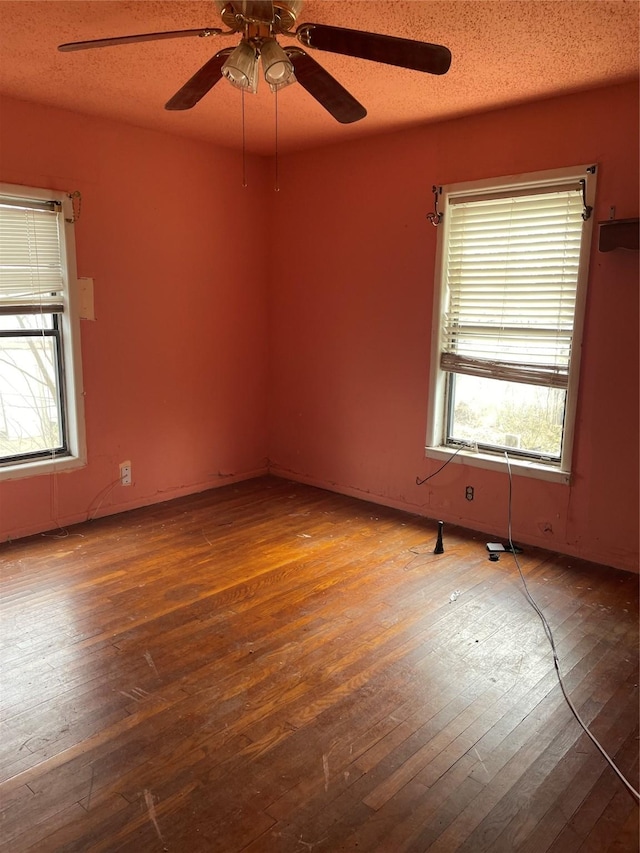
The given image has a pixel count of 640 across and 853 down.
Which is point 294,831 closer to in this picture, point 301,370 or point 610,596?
point 610,596

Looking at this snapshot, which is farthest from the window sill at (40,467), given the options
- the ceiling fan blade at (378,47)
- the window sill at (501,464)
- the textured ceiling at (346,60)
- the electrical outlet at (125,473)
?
the ceiling fan blade at (378,47)

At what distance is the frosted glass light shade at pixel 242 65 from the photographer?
2.19 meters

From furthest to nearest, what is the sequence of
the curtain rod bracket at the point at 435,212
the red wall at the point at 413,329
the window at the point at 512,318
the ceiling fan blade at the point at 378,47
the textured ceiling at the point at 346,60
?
the curtain rod bracket at the point at 435,212, the window at the point at 512,318, the red wall at the point at 413,329, the textured ceiling at the point at 346,60, the ceiling fan blade at the point at 378,47

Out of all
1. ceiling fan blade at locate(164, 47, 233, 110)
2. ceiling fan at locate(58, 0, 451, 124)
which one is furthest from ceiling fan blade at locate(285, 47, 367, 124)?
ceiling fan blade at locate(164, 47, 233, 110)

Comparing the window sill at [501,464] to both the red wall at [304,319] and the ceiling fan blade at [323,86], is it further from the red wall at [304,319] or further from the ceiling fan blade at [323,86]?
the ceiling fan blade at [323,86]

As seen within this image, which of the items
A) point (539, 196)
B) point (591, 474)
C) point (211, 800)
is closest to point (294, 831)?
point (211, 800)

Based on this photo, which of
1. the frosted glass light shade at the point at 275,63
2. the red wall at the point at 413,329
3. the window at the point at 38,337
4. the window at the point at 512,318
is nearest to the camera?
the frosted glass light shade at the point at 275,63

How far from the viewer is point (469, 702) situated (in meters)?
2.46

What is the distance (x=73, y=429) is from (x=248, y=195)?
235 centimetres

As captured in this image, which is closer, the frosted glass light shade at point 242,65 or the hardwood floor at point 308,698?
the hardwood floor at point 308,698

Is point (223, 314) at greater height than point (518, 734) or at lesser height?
greater

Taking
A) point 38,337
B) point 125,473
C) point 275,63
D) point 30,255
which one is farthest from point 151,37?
point 125,473

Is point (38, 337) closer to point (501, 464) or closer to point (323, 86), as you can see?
point (323, 86)

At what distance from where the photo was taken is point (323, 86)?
2.38m
